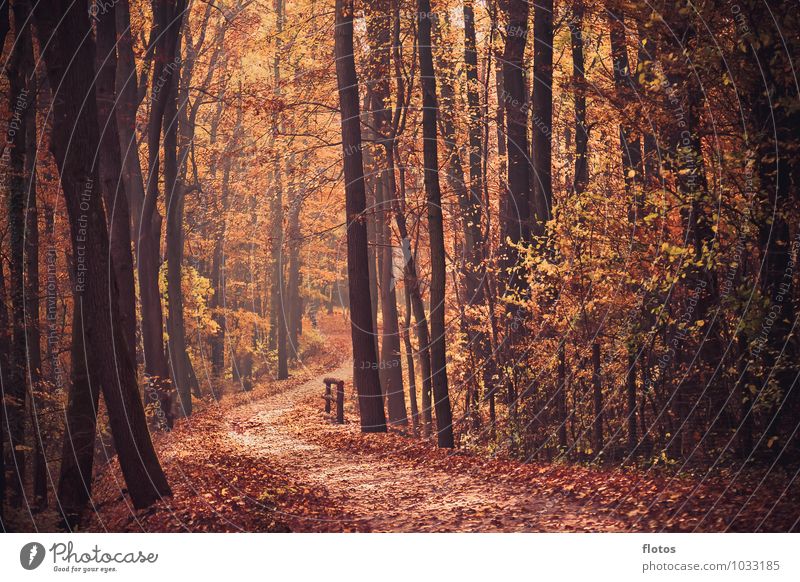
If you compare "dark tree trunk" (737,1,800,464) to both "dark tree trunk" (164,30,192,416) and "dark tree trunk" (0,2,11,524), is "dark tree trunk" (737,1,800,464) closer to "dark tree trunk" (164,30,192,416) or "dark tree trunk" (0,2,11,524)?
"dark tree trunk" (0,2,11,524)

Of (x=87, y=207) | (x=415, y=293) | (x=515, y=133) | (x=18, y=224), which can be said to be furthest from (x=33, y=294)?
(x=515, y=133)

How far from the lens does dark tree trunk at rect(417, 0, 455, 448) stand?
15688 mm

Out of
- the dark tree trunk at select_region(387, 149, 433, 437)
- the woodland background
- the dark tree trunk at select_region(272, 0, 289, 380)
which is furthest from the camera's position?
the dark tree trunk at select_region(272, 0, 289, 380)

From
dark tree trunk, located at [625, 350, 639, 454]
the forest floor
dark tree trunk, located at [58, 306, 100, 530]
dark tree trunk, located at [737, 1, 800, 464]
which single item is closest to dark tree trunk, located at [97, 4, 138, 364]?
dark tree trunk, located at [58, 306, 100, 530]

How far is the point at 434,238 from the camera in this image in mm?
15828

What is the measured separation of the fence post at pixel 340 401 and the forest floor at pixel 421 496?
510cm

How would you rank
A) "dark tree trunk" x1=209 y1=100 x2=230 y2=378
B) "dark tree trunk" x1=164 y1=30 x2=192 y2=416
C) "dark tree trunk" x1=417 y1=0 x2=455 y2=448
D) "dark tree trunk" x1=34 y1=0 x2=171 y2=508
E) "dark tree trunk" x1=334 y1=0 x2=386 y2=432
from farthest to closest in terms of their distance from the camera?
"dark tree trunk" x1=209 y1=100 x2=230 y2=378, "dark tree trunk" x1=164 y1=30 x2=192 y2=416, "dark tree trunk" x1=334 y1=0 x2=386 y2=432, "dark tree trunk" x1=417 y1=0 x2=455 y2=448, "dark tree trunk" x1=34 y1=0 x2=171 y2=508

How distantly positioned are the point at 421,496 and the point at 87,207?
18.3 ft

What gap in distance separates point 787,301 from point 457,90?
42.5 feet

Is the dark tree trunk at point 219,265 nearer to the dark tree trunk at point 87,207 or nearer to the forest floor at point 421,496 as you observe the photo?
the forest floor at point 421,496

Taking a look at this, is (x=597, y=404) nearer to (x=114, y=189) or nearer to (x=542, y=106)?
(x=542, y=106)

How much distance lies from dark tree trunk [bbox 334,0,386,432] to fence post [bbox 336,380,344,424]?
217 centimetres

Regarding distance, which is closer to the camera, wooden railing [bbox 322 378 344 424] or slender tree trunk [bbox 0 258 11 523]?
slender tree trunk [bbox 0 258 11 523]

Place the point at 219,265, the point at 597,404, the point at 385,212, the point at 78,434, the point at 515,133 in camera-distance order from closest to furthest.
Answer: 1. the point at 78,434
2. the point at 597,404
3. the point at 515,133
4. the point at 385,212
5. the point at 219,265
